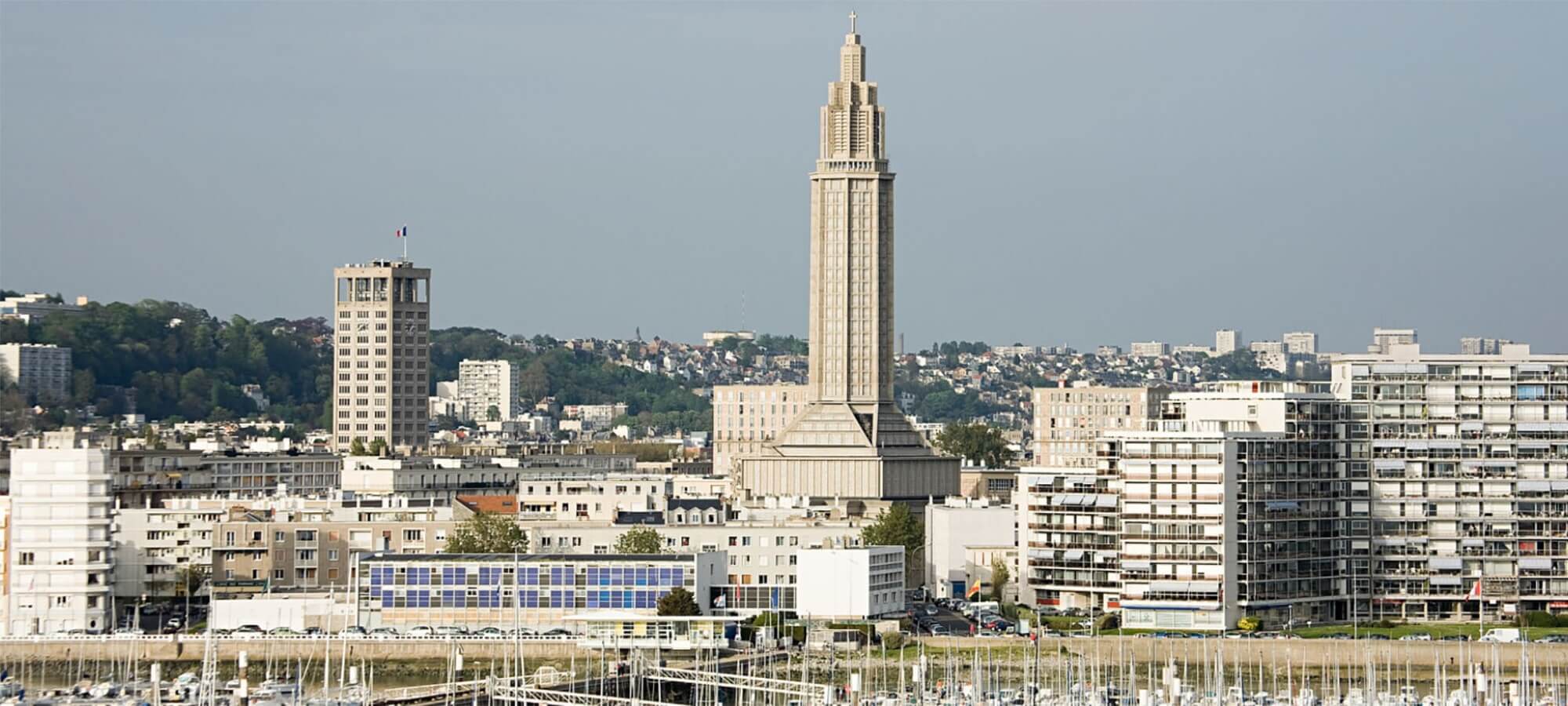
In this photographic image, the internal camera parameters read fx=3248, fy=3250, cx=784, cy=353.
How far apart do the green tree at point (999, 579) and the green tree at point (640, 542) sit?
1187 centimetres

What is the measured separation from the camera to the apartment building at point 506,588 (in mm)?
104500

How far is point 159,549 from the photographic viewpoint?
385 feet

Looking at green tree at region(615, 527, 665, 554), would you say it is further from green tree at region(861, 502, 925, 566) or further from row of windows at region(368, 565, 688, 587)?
green tree at region(861, 502, 925, 566)

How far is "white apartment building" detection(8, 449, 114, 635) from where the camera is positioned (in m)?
103

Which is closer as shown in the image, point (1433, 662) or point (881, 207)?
point (1433, 662)

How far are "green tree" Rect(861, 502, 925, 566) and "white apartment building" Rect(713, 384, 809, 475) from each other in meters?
54.1

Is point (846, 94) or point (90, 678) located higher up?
point (846, 94)

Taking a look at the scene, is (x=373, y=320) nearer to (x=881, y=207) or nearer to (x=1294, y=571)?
(x=881, y=207)

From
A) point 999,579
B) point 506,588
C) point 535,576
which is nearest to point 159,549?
point 506,588

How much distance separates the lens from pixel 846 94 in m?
147

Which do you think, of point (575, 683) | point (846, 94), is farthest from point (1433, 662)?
point (846, 94)

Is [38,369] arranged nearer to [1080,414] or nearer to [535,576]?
[1080,414]

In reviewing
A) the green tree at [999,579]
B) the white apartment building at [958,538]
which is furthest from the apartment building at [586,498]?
the green tree at [999,579]

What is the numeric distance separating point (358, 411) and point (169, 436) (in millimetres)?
14411
